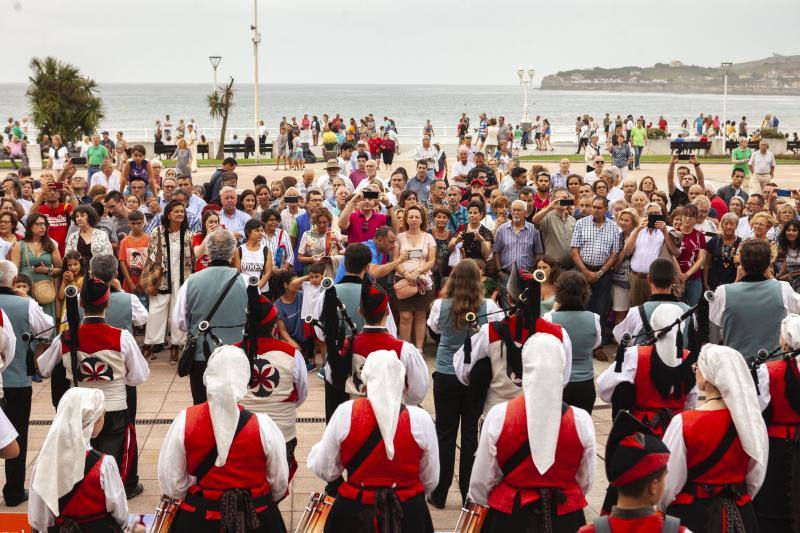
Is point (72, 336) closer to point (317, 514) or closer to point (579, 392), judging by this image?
point (317, 514)

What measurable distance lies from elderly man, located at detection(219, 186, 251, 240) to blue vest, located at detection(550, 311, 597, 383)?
211 inches

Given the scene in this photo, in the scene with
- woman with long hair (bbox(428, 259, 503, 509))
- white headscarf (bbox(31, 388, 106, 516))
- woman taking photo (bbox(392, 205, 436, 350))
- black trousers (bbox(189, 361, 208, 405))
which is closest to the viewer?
white headscarf (bbox(31, 388, 106, 516))

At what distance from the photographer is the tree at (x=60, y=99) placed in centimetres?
3550

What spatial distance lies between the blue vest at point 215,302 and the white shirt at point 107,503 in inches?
94.9

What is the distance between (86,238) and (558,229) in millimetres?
5345

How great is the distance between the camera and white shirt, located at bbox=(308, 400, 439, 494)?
474 centimetres

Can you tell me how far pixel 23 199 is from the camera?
1276cm

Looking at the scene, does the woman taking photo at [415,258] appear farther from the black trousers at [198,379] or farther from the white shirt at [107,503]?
the white shirt at [107,503]

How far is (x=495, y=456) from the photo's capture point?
4711 mm

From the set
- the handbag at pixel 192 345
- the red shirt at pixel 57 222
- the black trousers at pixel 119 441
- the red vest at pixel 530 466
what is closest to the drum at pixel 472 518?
the red vest at pixel 530 466

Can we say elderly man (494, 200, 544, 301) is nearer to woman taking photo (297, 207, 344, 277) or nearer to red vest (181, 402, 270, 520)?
woman taking photo (297, 207, 344, 277)

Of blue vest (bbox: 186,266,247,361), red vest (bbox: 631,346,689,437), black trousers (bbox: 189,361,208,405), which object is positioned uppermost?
blue vest (bbox: 186,266,247,361)

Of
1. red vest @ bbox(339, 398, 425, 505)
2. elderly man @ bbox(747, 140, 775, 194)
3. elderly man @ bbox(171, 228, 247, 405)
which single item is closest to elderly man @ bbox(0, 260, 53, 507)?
elderly man @ bbox(171, 228, 247, 405)

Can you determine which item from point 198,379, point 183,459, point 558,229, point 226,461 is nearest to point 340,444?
point 226,461
